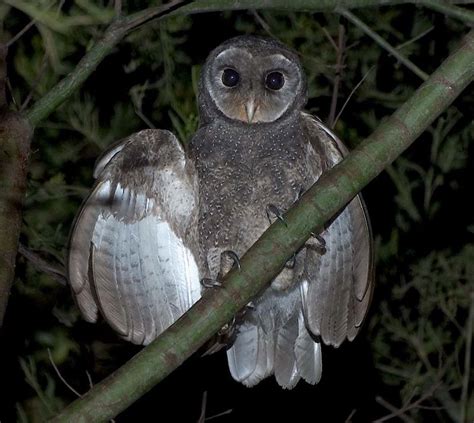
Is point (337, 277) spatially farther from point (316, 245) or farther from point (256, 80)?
point (256, 80)

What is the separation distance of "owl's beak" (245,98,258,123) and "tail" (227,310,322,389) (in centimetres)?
66

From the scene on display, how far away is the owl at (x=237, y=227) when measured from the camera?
311 centimetres

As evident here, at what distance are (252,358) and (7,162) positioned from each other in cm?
115

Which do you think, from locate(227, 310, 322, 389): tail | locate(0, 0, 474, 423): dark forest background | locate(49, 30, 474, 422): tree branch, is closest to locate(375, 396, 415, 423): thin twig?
locate(0, 0, 474, 423): dark forest background

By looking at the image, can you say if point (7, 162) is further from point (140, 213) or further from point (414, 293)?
point (414, 293)

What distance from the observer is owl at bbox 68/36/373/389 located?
10.2 ft

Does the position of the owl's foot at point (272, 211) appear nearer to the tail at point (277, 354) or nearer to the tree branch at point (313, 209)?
the tail at point (277, 354)

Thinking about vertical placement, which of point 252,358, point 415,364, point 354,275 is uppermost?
point 354,275

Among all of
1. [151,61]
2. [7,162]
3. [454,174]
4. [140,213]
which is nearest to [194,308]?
[7,162]

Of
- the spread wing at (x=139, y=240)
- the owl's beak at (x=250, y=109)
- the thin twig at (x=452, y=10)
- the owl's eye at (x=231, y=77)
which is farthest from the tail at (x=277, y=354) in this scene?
the thin twig at (x=452, y=10)

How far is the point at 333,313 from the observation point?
3258mm

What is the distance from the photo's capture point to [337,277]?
10.7 feet

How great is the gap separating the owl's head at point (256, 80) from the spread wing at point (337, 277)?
0.37 ft

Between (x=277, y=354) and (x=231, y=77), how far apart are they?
2.94 ft
